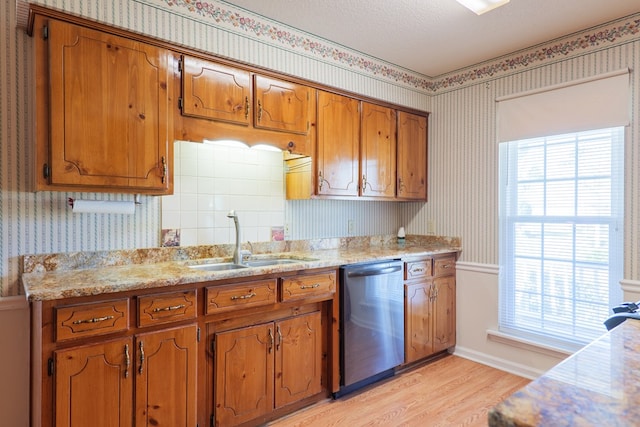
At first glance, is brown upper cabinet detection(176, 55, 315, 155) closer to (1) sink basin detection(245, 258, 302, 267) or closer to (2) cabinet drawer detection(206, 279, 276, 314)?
(1) sink basin detection(245, 258, 302, 267)

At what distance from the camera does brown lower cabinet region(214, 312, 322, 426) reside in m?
2.04

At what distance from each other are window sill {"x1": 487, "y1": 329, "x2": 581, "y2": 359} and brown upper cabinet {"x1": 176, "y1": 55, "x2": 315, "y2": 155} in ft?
7.33

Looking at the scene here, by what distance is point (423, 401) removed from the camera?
8.43 ft

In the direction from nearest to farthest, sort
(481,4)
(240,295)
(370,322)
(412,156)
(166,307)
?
(166,307) → (240,295) → (481,4) → (370,322) → (412,156)

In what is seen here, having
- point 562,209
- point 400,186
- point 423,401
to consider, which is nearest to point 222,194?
point 400,186

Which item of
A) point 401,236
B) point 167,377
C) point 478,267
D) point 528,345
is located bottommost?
point 528,345

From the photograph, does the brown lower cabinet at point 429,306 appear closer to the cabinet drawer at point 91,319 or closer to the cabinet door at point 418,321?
the cabinet door at point 418,321

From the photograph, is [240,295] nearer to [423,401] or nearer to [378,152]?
[423,401]

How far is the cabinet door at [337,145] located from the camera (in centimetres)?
285

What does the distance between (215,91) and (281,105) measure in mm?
489

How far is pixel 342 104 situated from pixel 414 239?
1633 mm

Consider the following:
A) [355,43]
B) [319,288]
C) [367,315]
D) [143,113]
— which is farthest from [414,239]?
[143,113]

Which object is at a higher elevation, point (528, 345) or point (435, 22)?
point (435, 22)

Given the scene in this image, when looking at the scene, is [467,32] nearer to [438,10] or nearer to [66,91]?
[438,10]
